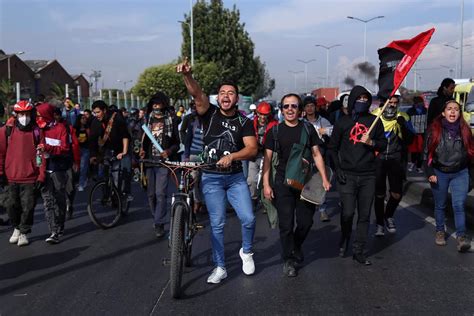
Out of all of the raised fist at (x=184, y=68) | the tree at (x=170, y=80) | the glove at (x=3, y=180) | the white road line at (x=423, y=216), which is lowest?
the white road line at (x=423, y=216)

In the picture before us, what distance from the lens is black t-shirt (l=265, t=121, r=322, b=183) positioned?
211 inches

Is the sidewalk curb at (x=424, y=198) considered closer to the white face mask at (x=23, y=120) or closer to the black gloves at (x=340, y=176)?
the black gloves at (x=340, y=176)

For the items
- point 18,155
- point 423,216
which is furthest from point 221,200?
point 423,216

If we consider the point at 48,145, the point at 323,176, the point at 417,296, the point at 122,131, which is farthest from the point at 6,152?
the point at 417,296

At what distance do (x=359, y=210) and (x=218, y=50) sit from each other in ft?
144

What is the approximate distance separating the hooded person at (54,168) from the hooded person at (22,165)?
18 cm

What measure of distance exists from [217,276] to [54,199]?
2966mm

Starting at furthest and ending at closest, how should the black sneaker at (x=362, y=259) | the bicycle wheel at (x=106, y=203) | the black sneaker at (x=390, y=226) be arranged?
the bicycle wheel at (x=106, y=203), the black sneaker at (x=390, y=226), the black sneaker at (x=362, y=259)

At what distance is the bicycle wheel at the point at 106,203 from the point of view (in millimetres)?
7906

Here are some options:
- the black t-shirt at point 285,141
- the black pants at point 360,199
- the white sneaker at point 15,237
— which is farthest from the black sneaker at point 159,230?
Answer: the black pants at point 360,199

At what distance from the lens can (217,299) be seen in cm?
471

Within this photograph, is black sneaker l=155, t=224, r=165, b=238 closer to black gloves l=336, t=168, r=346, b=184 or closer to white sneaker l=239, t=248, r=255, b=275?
white sneaker l=239, t=248, r=255, b=275

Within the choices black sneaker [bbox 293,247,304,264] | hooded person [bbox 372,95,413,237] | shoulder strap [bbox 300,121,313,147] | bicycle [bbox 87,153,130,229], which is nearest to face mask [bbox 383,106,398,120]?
hooded person [bbox 372,95,413,237]

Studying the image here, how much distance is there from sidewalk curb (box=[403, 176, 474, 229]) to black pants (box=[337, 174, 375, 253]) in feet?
8.11
